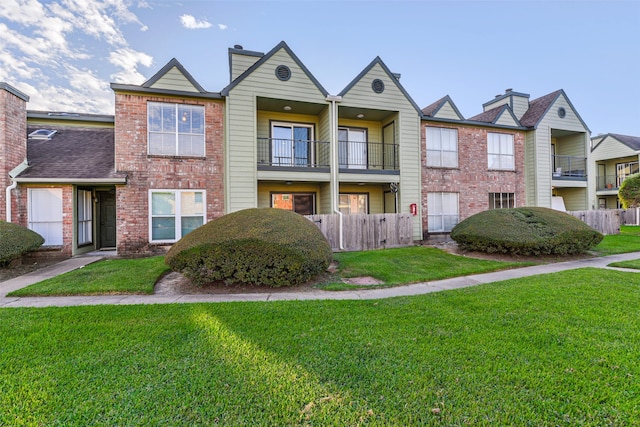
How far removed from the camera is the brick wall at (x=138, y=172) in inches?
395

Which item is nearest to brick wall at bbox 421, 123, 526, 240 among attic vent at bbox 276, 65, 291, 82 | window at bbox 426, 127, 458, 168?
window at bbox 426, 127, 458, 168

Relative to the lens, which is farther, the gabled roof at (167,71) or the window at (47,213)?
the gabled roof at (167,71)

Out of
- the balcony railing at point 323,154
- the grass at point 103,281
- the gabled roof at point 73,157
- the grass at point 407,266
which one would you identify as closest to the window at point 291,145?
the balcony railing at point 323,154

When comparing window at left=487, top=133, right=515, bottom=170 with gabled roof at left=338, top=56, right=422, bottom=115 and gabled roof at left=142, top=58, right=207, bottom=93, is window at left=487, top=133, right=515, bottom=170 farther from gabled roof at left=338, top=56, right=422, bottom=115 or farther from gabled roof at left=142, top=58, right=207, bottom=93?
gabled roof at left=142, top=58, right=207, bottom=93

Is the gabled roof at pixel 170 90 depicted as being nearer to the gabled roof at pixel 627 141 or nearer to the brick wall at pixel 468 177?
the brick wall at pixel 468 177

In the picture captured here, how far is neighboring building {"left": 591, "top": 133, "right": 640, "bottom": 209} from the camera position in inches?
942

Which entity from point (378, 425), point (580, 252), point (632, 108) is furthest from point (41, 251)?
point (632, 108)

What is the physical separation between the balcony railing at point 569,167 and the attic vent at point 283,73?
14.8 metres

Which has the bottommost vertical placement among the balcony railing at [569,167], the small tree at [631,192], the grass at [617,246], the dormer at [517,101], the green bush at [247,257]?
the grass at [617,246]

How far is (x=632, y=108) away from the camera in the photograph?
27.0 meters

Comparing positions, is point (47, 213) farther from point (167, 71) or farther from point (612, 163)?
point (612, 163)

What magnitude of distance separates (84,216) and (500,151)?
18813 mm

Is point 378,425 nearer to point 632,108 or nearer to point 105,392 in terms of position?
point 105,392

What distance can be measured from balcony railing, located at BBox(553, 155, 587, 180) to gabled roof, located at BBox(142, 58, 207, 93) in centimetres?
1794
